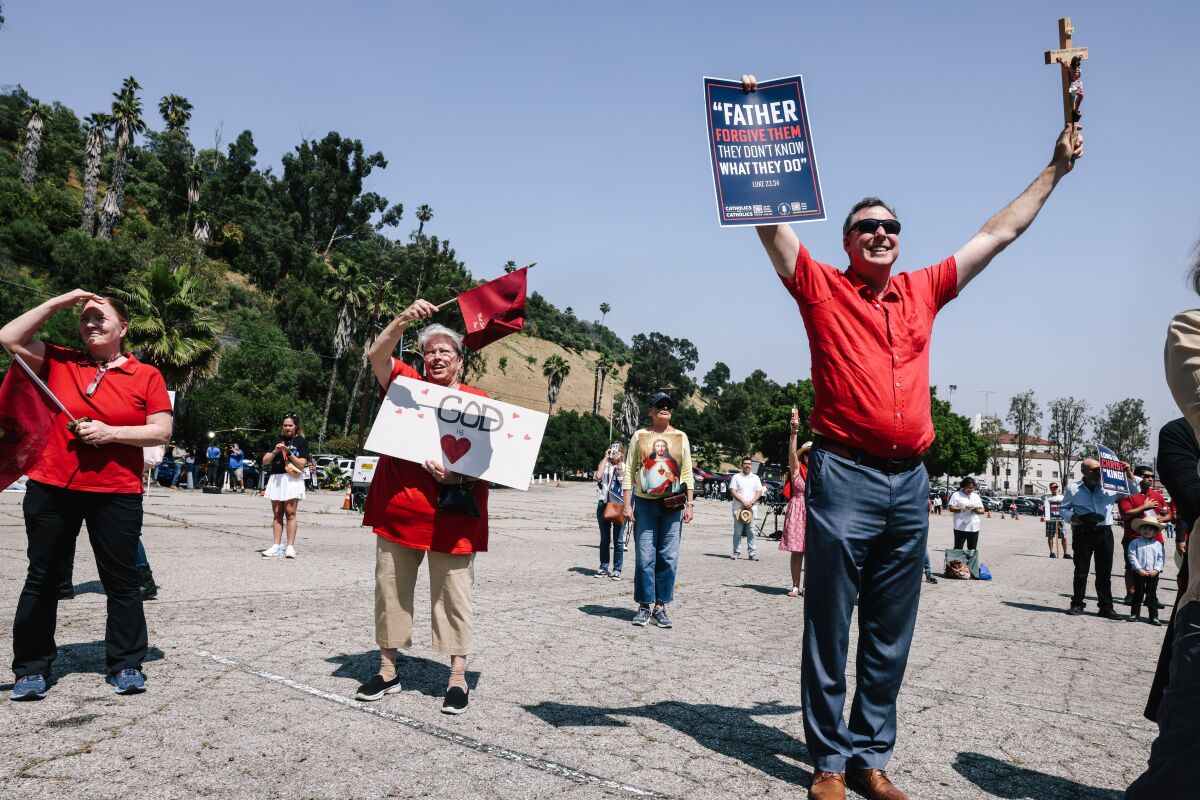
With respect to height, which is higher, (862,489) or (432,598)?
(862,489)

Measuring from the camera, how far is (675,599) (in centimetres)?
906

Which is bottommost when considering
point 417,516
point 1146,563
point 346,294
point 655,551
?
point 1146,563

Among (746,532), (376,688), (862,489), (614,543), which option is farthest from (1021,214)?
(746,532)

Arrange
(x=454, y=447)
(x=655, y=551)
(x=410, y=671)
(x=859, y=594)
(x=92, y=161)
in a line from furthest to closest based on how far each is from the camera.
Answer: (x=92, y=161) → (x=655, y=551) → (x=410, y=671) → (x=454, y=447) → (x=859, y=594)

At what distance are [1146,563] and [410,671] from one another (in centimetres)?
969

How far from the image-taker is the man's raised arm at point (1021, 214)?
3.62 m

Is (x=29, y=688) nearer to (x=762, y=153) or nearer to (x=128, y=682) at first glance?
(x=128, y=682)

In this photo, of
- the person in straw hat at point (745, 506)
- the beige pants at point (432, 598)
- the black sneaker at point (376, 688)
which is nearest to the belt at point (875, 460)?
the beige pants at point (432, 598)

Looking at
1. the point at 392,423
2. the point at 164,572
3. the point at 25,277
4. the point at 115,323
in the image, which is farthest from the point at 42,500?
the point at 25,277

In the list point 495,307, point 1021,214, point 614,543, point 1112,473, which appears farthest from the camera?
point 614,543

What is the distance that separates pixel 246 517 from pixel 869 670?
16.8m

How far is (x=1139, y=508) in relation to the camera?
10.4 m

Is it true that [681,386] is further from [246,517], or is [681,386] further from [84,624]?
[84,624]

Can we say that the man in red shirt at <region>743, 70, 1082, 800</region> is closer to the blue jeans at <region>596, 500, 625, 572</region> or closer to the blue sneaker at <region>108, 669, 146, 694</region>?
the blue sneaker at <region>108, 669, 146, 694</region>
